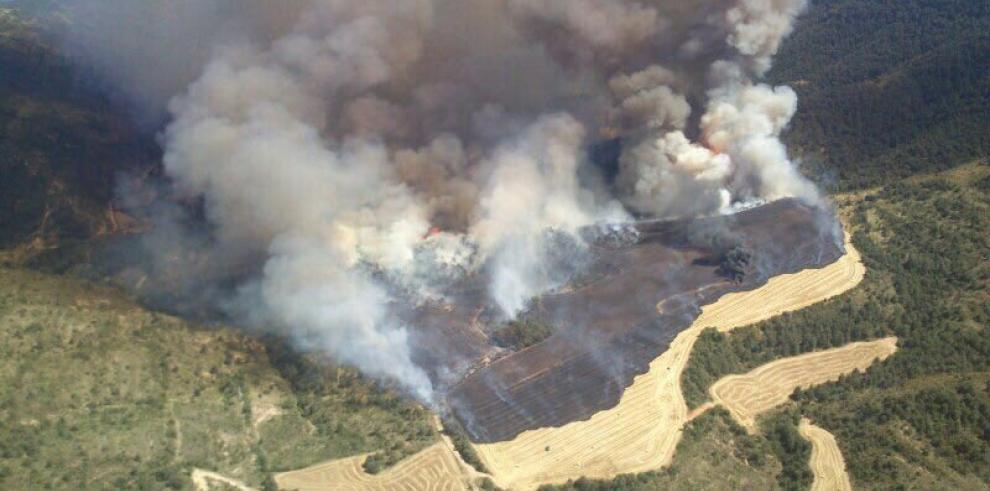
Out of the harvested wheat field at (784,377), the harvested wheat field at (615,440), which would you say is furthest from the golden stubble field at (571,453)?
the harvested wheat field at (784,377)

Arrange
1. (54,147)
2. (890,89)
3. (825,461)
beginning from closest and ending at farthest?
1. (825,461)
2. (54,147)
3. (890,89)

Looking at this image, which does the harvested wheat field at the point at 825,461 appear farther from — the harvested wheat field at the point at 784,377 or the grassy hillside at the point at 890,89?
the grassy hillside at the point at 890,89

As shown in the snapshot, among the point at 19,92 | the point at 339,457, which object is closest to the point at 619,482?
the point at 339,457

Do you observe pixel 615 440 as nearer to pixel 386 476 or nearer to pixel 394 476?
pixel 394 476

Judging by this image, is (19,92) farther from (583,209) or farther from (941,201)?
(941,201)

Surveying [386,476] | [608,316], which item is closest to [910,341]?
[608,316]

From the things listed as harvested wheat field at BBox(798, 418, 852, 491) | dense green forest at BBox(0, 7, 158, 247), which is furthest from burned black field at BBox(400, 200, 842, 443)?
dense green forest at BBox(0, 7, 158, 247)
